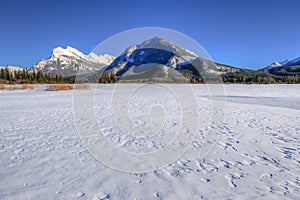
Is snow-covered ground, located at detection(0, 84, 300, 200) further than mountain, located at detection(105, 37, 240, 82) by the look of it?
No

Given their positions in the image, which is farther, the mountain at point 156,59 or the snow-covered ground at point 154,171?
the mountain at point 156,59

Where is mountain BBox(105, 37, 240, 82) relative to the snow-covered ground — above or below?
above

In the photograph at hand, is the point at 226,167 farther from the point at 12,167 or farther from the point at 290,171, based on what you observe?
the point at 12,167

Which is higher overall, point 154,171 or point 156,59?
point 156,59

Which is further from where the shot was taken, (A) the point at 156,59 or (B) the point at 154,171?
(A) the point at 156,59

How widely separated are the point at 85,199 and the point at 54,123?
5.26m

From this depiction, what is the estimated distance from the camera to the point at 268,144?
4.98 meters

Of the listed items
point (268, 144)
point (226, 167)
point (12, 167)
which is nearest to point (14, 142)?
point (12, 167)

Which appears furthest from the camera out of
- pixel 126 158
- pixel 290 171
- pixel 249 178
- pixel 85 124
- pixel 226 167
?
pixel 85 124

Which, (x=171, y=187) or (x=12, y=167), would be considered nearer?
(x=171, y=187)

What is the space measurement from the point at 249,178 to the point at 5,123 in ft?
26.2

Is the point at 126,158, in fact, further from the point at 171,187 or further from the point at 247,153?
the point at 247,153

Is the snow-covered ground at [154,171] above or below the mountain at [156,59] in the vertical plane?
below

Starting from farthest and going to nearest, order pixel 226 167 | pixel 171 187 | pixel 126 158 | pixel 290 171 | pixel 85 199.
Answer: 1. pixel 126 158
2. pixel 226 167
3. pixel 290 171
4. pixel 171 187
5. pixel 85 199
